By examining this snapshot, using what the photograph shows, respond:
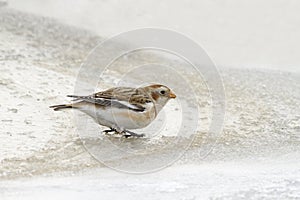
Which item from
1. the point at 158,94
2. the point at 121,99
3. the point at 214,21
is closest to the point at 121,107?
the point at 121,99

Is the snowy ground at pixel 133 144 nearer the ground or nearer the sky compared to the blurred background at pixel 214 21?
nearer the ground

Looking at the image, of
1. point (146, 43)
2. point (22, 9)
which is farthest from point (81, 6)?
point (146, 43)

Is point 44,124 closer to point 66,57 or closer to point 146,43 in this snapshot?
point 66,57

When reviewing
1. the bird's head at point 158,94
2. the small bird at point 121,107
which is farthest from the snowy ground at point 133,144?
the bird's head at point 158,94

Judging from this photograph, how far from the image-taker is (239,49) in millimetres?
10906

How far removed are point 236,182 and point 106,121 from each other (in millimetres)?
1495

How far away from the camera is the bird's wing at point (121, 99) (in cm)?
670

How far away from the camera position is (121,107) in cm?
670

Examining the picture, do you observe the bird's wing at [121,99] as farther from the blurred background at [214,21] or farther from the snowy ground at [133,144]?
the blurred background at [214,21]

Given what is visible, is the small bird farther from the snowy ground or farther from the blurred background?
the blurred background

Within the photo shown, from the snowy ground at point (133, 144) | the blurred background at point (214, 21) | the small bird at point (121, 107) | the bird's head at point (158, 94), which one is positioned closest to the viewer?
the snowy ground at point (133, 144)

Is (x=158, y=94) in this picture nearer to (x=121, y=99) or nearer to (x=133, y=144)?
A: (x=121, y=99)

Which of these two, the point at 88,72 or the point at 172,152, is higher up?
the point at 88,72

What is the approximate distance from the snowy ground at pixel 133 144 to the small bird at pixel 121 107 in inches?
12.2
